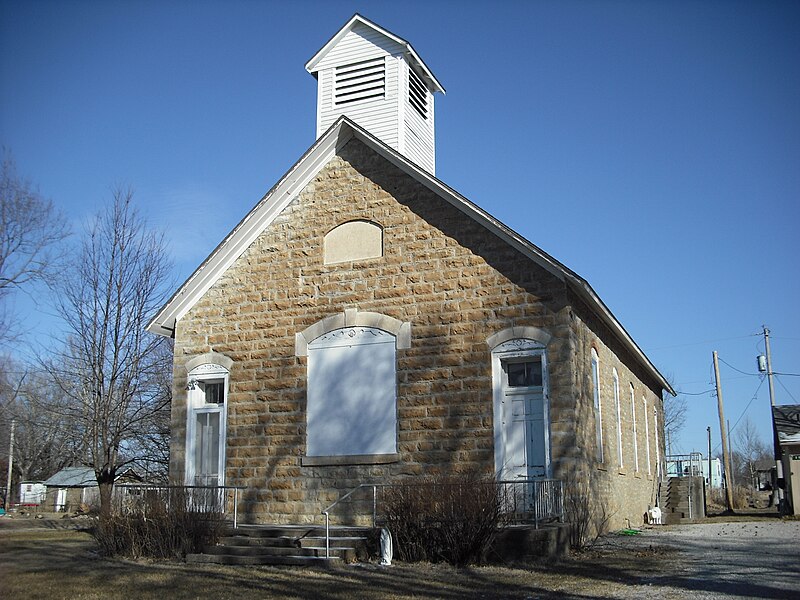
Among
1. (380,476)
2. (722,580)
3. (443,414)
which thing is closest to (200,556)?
(380,476)

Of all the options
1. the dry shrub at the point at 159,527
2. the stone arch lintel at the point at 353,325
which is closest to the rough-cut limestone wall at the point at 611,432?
the stone arch lintel at the point at 353,325

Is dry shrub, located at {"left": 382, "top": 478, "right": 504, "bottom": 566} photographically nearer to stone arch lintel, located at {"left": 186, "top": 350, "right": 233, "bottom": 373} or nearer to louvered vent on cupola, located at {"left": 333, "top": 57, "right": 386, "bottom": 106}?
stone arch lintel, located at {"left": 186, "top": 350, "right": 233, "bottom": 373}

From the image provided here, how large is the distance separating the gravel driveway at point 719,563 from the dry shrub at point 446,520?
7.71 feet

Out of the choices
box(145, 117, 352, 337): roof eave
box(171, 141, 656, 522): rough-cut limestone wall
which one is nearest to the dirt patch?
box(171, 141, 656, 522): rough-cut limestone wall

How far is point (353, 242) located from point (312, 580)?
7935mm

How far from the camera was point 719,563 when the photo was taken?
40.8ft

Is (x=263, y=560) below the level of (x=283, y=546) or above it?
below

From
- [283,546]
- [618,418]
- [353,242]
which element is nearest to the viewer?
[283,546]

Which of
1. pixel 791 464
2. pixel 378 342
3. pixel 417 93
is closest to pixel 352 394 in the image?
pixel 378 342

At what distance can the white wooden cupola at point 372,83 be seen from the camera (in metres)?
19.6

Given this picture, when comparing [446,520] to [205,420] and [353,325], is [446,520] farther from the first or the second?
[205,420]

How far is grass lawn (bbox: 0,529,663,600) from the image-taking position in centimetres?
998

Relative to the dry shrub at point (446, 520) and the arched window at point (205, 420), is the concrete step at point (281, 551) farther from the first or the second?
the arched window at point (205, 420)

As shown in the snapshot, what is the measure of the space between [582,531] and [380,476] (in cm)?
383
